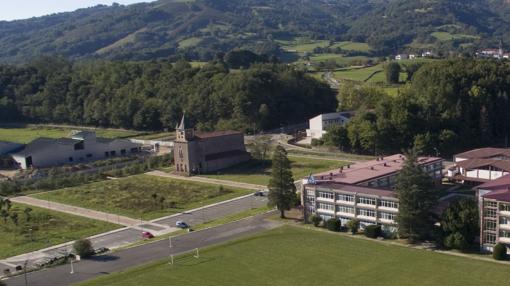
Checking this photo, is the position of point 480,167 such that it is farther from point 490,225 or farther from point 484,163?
point 490,225

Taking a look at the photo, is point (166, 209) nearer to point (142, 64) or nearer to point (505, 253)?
point (505, 253)

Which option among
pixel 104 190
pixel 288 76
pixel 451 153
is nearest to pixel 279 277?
pixel 104 190

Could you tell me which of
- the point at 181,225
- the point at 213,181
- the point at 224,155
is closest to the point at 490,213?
the point at 181,225

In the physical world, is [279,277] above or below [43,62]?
below

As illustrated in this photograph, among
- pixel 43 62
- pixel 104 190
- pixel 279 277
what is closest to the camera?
pixel 279 277

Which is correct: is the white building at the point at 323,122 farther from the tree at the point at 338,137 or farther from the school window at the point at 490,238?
the school window at the point at 490,238

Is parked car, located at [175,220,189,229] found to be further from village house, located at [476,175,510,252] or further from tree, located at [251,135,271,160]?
tree, located at [251,135,271,160]
